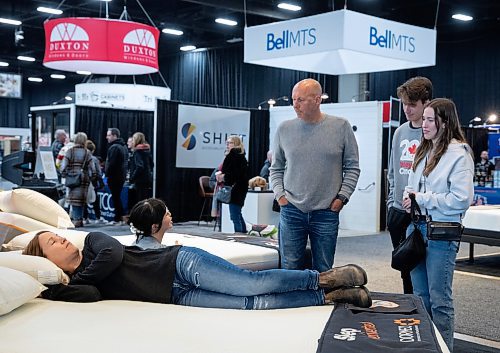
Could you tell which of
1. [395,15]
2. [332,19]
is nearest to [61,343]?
[332,19]

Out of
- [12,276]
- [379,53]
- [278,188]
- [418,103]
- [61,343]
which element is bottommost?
[61,343]

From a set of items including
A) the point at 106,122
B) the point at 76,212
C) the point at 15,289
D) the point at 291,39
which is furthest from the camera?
the point at 106,122

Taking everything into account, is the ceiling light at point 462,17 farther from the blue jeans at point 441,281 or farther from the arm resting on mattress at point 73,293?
the arm resting on mattress at point 73,293

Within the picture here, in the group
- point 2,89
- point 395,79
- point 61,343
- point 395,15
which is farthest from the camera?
point 2,89

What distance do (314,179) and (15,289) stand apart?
1701mm

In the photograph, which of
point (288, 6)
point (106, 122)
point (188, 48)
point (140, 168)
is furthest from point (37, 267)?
point (188, 48)

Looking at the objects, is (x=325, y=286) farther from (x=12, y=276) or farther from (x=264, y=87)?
(x=264, y=87)

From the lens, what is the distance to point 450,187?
9.16ft

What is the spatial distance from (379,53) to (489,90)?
8566 mm

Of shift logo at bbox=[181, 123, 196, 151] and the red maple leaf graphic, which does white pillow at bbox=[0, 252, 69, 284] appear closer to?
the red maple leaf graphic

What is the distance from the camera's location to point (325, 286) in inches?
107

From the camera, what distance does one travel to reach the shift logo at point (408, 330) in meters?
2.13

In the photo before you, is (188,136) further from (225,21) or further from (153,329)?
(153,329)

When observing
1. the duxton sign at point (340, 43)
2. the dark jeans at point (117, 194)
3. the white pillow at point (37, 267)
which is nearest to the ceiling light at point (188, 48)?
the dark jeans at point (117, 194)
